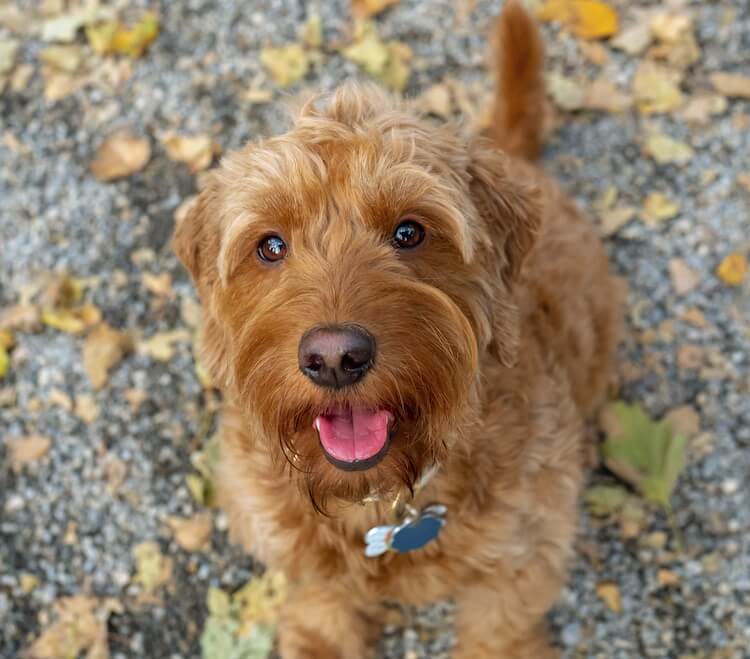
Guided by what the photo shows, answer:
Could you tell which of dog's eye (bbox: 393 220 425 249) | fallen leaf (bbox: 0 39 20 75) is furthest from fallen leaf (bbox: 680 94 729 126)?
fallen leaf (bbox: 0 39 20 75)

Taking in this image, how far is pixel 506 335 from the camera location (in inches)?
121

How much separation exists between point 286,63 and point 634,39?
226 centimetres

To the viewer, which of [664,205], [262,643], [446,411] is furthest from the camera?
[664,205]

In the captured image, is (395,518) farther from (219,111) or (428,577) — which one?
(219,111)

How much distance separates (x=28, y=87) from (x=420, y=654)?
4.34 m

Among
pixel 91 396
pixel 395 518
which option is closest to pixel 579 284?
pixel 395 518

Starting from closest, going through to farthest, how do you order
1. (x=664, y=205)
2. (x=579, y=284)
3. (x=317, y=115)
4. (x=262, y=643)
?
1. (x=317, y=115)
2. (x=579, y=284)
3. (x=262, y=643)
4. (x=664, y=205)

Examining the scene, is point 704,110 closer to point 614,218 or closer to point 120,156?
point 614,218

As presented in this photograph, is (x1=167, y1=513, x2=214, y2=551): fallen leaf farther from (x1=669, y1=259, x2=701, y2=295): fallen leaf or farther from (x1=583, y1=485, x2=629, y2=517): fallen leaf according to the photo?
(x1=669, y1=259, x2=701, y2=295): fallen leaf

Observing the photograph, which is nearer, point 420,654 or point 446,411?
point 446,411

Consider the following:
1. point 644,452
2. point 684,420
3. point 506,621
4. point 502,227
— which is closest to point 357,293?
point 502,227

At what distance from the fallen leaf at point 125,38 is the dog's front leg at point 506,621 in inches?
162

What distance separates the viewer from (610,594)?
13.9 feet

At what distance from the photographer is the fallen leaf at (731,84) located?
5.41 m
